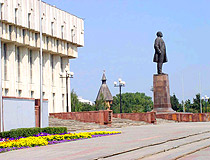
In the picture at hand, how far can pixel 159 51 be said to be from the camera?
46.4 meters

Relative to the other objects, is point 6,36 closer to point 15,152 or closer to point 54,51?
point 54,51

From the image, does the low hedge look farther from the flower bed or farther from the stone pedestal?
the stone pedestal

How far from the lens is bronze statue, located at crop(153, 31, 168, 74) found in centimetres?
4638

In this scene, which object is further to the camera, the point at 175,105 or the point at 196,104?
the point at 175,105

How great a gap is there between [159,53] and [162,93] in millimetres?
4340

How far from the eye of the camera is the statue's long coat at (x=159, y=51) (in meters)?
46.5

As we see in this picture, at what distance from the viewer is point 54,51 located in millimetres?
60469

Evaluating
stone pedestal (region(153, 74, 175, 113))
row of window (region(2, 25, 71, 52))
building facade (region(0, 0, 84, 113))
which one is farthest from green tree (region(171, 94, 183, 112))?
stone pedestal (region(153, 74, 175, 113))

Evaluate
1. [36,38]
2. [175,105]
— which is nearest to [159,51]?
[36,38]

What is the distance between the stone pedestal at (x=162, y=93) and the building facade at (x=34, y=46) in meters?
16.9

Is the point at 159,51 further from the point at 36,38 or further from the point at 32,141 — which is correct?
the point at 32,141

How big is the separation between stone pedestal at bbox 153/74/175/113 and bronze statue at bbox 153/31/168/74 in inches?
44.6

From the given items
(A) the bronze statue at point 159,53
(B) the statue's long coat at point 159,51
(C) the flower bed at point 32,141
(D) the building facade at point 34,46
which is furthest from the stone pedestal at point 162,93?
(C) the flower bed at point 32,141

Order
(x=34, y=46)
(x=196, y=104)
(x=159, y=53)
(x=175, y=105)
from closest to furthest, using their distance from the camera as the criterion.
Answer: (x=159, y=53)
(x=34, y=46)
(x=196, y=104)
(x=175, y=105)
